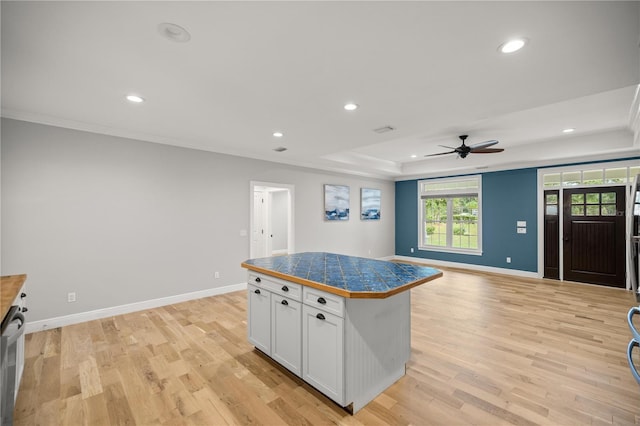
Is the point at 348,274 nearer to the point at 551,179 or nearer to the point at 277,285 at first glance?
the point at 277,285

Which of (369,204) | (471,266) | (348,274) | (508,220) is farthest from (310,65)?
(471,266)

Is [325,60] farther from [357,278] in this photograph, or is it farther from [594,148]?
[594,148]

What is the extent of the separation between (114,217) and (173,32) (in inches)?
121

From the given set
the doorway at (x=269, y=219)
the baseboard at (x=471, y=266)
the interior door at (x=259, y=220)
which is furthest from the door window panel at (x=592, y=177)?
the interior door at (x=259, y=220)

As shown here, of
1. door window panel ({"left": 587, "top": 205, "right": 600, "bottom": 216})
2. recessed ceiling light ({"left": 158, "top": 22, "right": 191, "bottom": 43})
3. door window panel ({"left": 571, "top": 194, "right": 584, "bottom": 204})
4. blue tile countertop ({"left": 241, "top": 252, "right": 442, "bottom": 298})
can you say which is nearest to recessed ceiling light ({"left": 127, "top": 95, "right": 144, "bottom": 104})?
recessed ceiling light ({"left": 158, "top": 22, "right": 191, "bottom": 43})

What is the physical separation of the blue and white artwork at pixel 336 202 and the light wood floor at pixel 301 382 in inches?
140

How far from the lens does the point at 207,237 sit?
187 inches

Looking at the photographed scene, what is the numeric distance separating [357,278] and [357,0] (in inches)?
70.9

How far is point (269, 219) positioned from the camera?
8.30m

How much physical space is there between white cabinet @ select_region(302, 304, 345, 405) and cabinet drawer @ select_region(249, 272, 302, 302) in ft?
0.46

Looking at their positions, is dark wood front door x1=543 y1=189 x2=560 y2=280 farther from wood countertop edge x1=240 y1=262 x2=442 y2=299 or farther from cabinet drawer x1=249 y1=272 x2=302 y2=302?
cabinet drawer x1=249 y1=272 x2=302 y2=302

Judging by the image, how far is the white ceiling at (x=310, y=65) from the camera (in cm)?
163

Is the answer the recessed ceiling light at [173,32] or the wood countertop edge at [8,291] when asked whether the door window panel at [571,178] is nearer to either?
the recessed ceiling light at [173,32]

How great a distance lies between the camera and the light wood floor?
196cm
